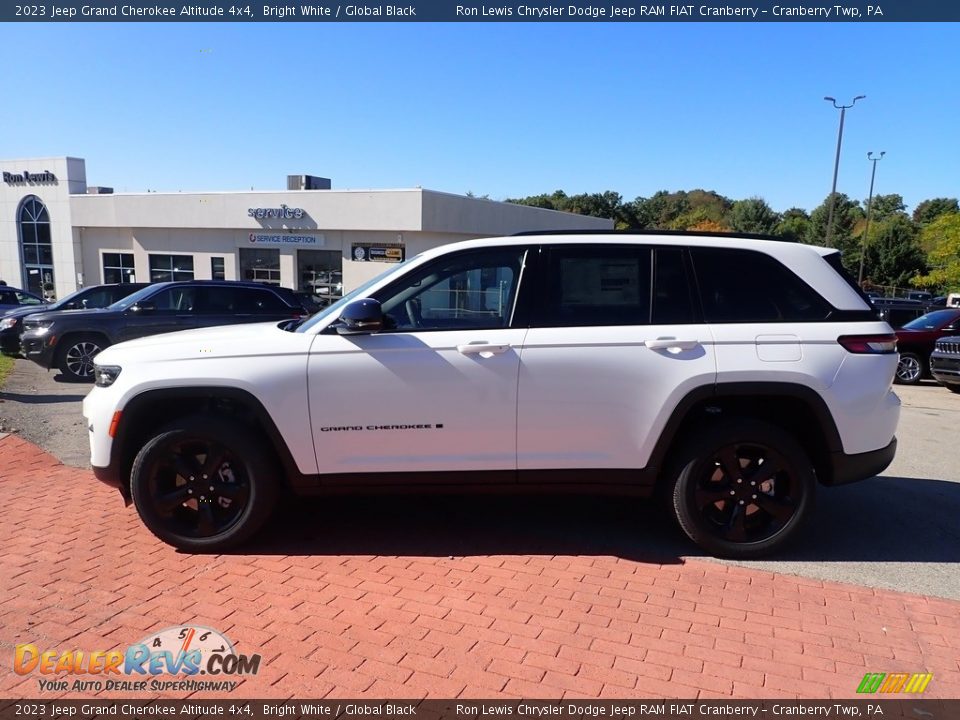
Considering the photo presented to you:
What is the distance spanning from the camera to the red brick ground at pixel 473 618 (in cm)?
291

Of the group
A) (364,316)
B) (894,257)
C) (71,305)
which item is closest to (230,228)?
(71,305)

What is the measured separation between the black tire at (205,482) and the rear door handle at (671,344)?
2.36 metres

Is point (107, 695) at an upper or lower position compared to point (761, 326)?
lower

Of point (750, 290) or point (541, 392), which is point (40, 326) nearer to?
point (541, 392)

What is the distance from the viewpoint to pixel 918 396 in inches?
456

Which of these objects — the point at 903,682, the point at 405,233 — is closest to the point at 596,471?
the point at 903,682

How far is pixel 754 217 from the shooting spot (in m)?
72.6

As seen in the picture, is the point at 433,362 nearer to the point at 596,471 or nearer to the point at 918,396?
the point at 596,471

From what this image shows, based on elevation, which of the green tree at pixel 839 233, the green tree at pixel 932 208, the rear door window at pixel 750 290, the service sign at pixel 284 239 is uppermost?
the green tree at pixel 932 208

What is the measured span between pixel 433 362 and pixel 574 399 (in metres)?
0.85

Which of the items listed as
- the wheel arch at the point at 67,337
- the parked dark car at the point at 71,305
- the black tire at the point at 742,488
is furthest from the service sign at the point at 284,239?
the black tire at the point at 742,488

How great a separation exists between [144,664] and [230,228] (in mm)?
29129

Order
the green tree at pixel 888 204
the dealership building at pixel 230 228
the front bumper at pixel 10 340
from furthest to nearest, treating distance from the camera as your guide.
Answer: the green tree at pixel 888 204
the dealership building at pixel 230 228
the front bumper at pixel 10 340

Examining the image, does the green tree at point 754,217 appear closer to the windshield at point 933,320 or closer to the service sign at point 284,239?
the service sign at point 284,239
